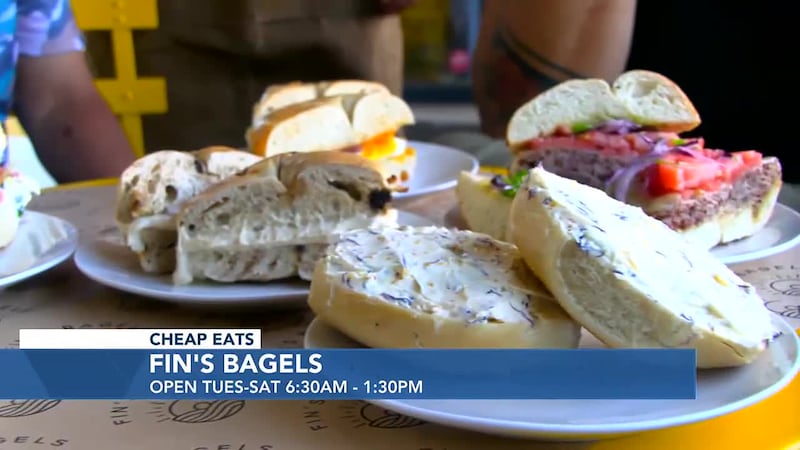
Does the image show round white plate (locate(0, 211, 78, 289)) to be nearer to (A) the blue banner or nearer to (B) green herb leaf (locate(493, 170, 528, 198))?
(A) the blue banner

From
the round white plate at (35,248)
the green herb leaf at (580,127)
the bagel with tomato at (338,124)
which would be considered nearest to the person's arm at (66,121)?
the bagel with tomato at (338,124)

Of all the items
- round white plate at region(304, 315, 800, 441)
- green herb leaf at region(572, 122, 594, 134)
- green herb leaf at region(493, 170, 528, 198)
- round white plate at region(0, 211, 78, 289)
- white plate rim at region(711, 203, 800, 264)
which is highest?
green herb leaf at region(572, 122, 594, 134)

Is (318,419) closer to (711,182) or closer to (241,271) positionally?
(241,271)

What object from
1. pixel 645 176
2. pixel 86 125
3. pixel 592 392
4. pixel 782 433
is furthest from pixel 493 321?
pixel 86 125

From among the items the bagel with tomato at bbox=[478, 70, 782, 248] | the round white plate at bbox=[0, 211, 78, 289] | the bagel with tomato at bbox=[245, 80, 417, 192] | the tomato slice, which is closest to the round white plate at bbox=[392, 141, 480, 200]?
the bagel with tomato at bbox=[245, 80, 417, 192]

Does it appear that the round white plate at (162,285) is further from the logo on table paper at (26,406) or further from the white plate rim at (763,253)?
the white plate rim at (763,253)
